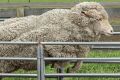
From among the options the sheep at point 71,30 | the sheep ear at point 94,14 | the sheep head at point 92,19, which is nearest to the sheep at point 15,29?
the sheep at point 71,30

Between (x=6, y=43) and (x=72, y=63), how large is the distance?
39.1 inches

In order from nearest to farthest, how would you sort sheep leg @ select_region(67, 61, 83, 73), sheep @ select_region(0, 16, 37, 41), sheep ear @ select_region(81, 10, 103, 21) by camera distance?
sheep ear @ select_region(81, 10, 103, 21), sheep @ select_region(0, 16, 37, 41), sheep leg @ select_region(67, 61, 83, 73)

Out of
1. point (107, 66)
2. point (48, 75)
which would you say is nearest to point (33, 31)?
point (48, 75)

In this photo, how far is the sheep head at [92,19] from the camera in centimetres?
504

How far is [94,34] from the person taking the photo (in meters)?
5.09

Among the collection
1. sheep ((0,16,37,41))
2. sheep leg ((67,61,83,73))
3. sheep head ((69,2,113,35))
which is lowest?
sheep leg ((67,61,83,73))

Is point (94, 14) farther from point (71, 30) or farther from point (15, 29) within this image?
point (15, 29)

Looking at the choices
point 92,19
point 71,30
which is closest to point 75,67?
point 71,30

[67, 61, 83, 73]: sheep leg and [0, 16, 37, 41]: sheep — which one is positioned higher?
[0, 16, 37, 41]: sheep

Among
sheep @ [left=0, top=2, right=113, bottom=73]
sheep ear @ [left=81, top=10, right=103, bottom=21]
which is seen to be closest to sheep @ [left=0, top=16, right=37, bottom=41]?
sheep @ [left=0, top=2, right=113, bottom=73]

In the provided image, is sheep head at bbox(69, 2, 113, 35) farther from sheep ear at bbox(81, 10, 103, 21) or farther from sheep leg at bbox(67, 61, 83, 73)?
sheep leg at bbox(67, 61, 83, 73)

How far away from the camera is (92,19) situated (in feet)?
16.6

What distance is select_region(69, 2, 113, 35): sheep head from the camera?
5039 mm

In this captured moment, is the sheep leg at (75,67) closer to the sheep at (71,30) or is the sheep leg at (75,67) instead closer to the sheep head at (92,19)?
the sheep at (71,30)
